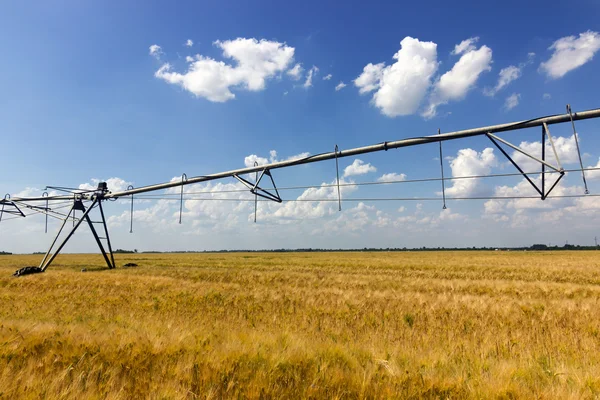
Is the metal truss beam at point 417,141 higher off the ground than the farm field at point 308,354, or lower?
higher

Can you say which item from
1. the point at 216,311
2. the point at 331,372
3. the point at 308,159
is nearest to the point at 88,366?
the point at 331,372

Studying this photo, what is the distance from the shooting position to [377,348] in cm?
558

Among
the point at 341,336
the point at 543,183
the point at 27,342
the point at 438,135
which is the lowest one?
the point at 341,336

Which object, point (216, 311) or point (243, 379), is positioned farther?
point (216, 311)

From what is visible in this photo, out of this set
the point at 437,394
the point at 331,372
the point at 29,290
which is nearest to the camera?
the point at 437,394

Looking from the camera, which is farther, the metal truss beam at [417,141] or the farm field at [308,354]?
the metal truss beam at [417,141]

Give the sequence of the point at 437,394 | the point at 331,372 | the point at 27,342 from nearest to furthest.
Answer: the point at 437,394
the point at 331,372
the point at 27,342

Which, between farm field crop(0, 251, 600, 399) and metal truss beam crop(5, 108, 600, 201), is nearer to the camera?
farm field crop(0, 251, 600, 399)

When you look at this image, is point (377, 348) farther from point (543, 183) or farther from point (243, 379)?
point (543, 183)

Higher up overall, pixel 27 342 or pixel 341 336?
pixel 27 342

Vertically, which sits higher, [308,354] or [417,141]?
[417,141]

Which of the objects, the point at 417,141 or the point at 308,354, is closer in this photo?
the point at 308,354

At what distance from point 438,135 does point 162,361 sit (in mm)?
9563

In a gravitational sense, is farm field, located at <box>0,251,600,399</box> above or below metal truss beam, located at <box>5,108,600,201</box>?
below
